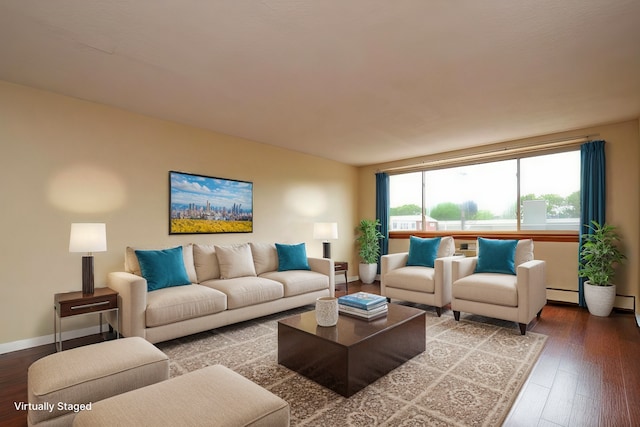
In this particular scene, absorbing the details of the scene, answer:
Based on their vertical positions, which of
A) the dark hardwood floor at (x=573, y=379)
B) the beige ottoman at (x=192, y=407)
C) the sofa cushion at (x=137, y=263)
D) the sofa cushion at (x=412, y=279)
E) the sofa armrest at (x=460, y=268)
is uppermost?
the sofa cushion at (x=137, y=263)

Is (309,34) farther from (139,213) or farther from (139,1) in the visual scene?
(139,213)

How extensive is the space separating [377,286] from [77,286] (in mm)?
4530

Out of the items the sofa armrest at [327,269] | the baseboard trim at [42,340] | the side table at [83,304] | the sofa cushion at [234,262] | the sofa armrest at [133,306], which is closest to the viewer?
the side table at [83,304]

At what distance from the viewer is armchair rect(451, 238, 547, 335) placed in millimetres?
3381

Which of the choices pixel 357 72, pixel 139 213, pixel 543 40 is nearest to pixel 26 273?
pixel 139 213

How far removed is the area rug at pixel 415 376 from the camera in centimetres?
195

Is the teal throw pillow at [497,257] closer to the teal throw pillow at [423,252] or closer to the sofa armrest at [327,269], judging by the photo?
the teal throw pillow at [423,252]

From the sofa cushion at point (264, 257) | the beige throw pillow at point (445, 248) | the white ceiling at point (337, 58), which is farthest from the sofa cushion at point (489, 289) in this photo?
the sofa cushion at point (264, 257)

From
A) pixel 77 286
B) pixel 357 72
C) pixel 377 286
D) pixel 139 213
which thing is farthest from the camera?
pixel 377 286

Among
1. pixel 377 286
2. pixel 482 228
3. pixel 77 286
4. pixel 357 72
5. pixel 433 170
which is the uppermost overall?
pixel 357 72

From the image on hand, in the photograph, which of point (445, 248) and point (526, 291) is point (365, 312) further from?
point (445, 248)

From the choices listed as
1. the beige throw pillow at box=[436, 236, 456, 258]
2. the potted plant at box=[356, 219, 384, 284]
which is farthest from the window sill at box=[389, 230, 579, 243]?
the beige throw pillow at box=[436, 236, 456, 258]

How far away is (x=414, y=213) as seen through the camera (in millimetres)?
6395

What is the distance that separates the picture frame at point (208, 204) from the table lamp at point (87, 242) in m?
1.04
